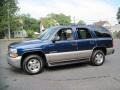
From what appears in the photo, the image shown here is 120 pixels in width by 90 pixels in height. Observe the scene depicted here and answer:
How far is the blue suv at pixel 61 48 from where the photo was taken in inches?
331

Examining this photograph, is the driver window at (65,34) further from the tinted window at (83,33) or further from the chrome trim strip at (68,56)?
the chrome trim strip at (68,56)

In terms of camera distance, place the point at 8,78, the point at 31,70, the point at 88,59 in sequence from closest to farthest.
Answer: the point at 8,78 → the point at 31,70 → the point at 88,59

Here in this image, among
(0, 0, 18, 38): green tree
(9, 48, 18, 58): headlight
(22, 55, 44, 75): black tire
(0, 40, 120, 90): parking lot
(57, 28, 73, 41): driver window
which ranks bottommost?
(0, 40, 120, 90): parking lot

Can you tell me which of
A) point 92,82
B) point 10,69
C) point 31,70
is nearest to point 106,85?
point 92,82

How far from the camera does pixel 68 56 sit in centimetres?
914

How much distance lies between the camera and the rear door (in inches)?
374

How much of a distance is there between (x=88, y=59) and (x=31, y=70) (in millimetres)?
2752

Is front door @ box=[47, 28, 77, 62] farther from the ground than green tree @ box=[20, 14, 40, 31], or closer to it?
closer to it

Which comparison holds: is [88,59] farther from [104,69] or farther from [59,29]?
[59,29]

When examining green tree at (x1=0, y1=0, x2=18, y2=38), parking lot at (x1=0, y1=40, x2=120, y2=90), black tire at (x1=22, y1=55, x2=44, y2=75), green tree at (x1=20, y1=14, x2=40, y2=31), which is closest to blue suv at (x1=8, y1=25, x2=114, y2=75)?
black tire at (x1=22, y1=55, x2=44, y2=75)

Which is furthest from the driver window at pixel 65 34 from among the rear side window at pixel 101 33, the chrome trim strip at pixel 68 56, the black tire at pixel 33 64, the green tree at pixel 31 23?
the green tree at pixel 31 23

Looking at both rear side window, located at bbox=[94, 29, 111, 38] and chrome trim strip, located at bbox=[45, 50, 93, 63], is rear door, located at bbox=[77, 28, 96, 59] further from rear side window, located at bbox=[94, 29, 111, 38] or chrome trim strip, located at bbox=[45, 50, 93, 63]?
rear side window, located at bbox=[94, 29, 111, 38]

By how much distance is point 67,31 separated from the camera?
9445 millimetres

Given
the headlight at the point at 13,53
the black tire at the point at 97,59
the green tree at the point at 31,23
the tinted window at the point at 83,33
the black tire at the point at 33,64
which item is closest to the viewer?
the headlight at the point at 13,53
